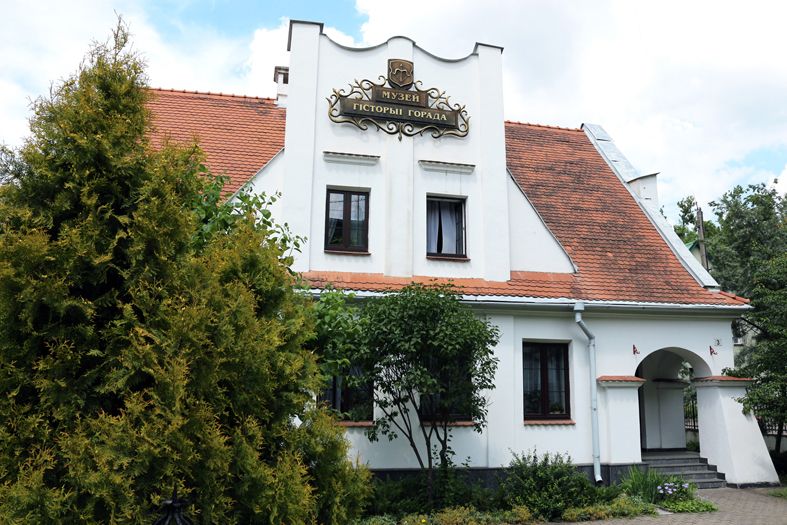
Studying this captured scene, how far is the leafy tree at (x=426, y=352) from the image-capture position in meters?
9.85

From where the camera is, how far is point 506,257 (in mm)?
13141

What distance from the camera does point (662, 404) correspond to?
1574 centimetres

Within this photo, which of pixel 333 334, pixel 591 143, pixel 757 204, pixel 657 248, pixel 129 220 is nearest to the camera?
pixel 129 220

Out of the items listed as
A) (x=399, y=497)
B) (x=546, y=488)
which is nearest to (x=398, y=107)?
(x=399, y=497)

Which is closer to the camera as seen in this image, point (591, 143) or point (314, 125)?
point (314, 125)

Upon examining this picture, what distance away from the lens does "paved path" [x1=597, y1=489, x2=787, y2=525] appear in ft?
33.4

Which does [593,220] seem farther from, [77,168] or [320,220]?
[77,168]

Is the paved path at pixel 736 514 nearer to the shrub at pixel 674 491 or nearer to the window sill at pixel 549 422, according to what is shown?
the shrub at pixel 674 491

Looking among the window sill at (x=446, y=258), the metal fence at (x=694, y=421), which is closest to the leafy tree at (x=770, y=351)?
the metal fence at (x=694, y=421)

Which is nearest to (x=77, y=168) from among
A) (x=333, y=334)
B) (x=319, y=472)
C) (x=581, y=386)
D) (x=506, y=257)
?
(x=319, y=472)

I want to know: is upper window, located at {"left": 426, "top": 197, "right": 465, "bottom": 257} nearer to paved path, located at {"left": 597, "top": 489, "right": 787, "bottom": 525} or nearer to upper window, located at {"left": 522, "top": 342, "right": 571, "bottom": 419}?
upper window, located at {"left": 522, "top": 342, "right": 571, "bottom": 419}

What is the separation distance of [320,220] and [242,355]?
26.9 ft

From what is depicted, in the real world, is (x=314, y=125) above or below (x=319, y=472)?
above

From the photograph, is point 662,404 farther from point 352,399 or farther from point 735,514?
point 352,399
